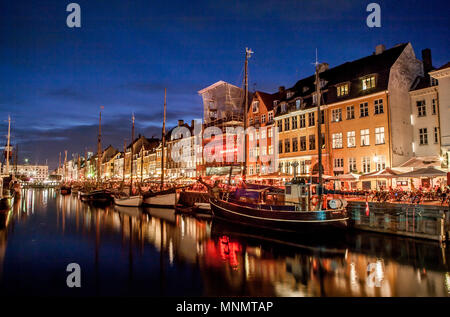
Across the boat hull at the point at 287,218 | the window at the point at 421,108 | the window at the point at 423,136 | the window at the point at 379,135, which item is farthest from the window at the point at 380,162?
the boat hull at the point at 287,218

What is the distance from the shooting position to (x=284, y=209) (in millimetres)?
21906

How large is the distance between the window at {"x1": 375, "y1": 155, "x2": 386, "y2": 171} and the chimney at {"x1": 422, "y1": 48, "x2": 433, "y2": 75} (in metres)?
12.1

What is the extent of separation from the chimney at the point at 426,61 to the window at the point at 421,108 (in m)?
5.83

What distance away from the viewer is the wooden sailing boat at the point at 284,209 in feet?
65.9

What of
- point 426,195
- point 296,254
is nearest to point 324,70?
point 426,195

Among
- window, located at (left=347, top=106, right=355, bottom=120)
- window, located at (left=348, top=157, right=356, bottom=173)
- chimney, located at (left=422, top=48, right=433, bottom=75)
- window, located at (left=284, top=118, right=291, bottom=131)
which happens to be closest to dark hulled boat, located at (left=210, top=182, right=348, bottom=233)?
window, located at (left=348, top=157, right=356, bottom=173)

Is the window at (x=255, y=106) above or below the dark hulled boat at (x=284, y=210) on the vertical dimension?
above

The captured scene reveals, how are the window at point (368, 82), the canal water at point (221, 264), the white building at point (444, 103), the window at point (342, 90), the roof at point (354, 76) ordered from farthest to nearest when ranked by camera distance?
the window at point (342, 90) → the window at point (368, 82) → the roof at point (354, 76) → the white building at point (444, 103) → the canal water at point (221, 264)

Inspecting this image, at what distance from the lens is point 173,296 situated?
38.3 feet

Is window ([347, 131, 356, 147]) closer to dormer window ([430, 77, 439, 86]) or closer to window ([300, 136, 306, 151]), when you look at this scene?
window ([300, 136, 306, 151])

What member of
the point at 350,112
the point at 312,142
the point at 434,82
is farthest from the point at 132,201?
the point at 434,82

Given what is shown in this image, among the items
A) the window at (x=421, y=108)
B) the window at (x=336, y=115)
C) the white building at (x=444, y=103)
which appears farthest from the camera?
the window at (x=336, y=115)

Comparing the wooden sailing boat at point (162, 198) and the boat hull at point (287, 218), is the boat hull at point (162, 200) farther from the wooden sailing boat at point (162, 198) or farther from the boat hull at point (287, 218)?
the boat hull at point (287, 218)

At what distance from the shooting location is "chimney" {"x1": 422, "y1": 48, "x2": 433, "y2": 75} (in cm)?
3434
